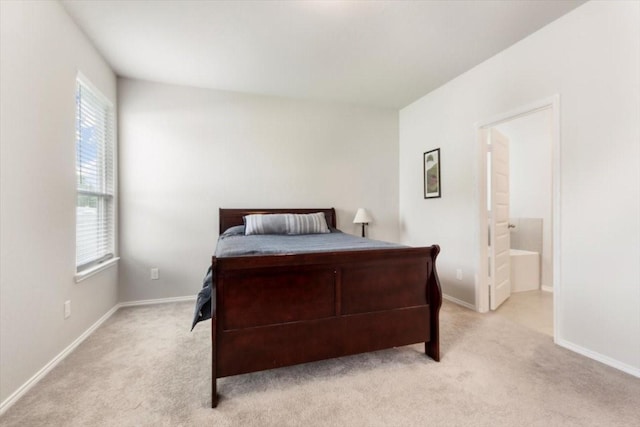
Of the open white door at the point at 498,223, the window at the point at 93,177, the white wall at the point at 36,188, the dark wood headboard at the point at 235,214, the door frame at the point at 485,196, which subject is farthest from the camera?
the dark wood headboard at the point at 235,214

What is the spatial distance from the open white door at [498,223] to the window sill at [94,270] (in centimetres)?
372

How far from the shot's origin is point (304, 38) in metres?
2.39

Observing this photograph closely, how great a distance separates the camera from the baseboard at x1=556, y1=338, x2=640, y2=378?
5.87 ft

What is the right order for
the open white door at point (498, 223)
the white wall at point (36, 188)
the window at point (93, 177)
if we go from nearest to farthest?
1. the white wall at point (36, 188)
2. the window at point (93, 177)
3. the open white door at point (498, 223)

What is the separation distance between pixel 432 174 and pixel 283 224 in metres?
1.93

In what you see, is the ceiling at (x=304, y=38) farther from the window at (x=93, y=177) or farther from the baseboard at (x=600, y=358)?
the baseboard at (x=600, y=358)

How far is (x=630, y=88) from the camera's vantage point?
1807mm

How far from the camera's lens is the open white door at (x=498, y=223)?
293 cm

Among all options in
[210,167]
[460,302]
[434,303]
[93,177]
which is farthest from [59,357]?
[460,302]

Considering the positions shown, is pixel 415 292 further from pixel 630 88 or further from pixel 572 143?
pixel 630 88

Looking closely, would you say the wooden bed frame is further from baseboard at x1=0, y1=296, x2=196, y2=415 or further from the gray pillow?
the gray pillow

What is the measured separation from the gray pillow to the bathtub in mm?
2444

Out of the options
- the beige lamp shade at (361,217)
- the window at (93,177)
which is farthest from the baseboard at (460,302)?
the window at (93,177)

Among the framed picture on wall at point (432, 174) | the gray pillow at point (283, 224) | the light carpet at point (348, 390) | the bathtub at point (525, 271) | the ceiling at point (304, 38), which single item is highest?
the ceiling at point (304, 38)
